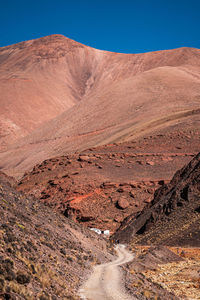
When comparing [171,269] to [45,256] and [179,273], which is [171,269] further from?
[45,256]

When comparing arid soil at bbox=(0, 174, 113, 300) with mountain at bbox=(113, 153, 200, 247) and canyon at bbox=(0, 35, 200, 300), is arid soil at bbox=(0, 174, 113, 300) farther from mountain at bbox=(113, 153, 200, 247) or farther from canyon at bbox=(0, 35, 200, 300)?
mountain at bbox=(113, 153, 200, 247)

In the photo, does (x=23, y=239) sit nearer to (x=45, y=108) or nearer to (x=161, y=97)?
(x=161, y=97)

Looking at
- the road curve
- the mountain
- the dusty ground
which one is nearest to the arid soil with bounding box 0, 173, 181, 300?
the road curve

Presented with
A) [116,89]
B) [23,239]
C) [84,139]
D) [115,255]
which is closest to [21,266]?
[23,239]

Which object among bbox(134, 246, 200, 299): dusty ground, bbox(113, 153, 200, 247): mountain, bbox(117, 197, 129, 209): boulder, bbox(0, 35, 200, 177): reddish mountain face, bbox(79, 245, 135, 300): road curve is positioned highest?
bbox(0, 35, 200, 177): reddish mountain face

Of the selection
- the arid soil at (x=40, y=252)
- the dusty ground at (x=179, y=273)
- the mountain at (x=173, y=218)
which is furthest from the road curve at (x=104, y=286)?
the mountain at (x=173, y=218)
